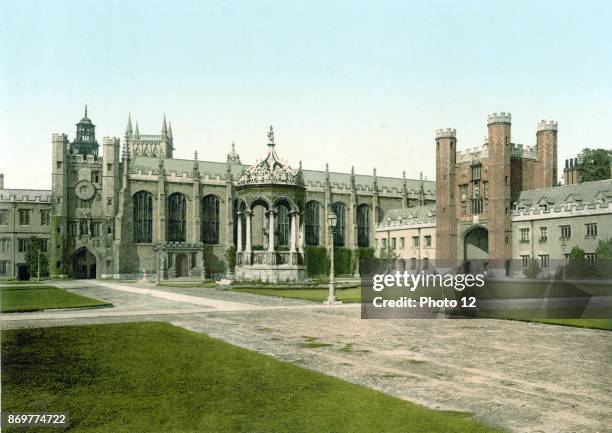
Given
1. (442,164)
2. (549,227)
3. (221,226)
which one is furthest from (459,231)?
(221,226)

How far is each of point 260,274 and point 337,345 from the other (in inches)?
1158

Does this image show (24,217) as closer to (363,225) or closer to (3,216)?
(3,216)

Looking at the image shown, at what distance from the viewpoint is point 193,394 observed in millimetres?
8930

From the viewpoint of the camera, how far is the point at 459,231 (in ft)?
208

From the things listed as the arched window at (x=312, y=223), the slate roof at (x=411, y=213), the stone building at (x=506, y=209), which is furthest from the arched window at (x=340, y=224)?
the stone building at (x=506, y=209)

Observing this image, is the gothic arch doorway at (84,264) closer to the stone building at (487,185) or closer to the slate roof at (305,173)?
the slate roof at (305,173)

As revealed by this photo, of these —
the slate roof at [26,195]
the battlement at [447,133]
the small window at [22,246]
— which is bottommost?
the small window at [22,246]

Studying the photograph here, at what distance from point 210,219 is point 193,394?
205 ft

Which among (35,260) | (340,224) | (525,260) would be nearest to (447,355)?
(525,260)

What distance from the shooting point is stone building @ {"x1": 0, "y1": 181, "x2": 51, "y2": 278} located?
68562 millimetres

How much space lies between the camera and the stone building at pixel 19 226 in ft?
225

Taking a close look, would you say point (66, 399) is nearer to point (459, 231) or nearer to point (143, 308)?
point (143, 308)

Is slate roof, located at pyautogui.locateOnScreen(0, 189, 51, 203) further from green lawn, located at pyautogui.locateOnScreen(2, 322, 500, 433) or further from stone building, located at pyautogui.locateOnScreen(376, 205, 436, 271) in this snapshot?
green lawn, located at pyautogui.locateOnScreen(2, 322, 500, 433)

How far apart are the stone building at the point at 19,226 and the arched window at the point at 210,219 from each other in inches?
733
